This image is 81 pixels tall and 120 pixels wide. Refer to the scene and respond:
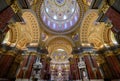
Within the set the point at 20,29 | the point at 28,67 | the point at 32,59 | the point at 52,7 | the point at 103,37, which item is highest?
the point at 52,7

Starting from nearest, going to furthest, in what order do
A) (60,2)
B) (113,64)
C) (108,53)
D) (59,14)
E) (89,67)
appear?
(113,64), (108,53), (89,67), (59,14), (60,2)

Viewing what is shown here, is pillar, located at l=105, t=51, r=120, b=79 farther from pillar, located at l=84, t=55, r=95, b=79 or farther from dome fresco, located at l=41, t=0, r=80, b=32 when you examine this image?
dome fresco, located at l=41, t=0, r=80, b=32

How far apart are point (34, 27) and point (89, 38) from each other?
8.07 meters

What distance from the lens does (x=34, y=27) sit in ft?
60.9

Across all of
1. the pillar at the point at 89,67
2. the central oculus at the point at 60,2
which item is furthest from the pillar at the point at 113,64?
the central oculus at the point at 60,2

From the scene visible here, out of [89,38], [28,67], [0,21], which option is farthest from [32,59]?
[0,21]

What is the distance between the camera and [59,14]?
2564 cm

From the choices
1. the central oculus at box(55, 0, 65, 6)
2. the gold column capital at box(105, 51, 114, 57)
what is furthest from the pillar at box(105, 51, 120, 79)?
the central oculus at box(55, 0, 65, 6)

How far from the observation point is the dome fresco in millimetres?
22531

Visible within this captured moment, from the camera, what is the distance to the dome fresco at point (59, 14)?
22.5 metres

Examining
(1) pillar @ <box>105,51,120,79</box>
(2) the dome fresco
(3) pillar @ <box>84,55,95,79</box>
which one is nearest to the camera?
(1) pillar @ <box>105,51,120,79</box>

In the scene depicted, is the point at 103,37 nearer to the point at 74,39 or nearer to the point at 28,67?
the point at 74,39

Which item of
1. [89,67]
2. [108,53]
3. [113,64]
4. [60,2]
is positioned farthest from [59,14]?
[113,64]

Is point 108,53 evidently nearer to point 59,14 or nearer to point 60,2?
point 59,14
